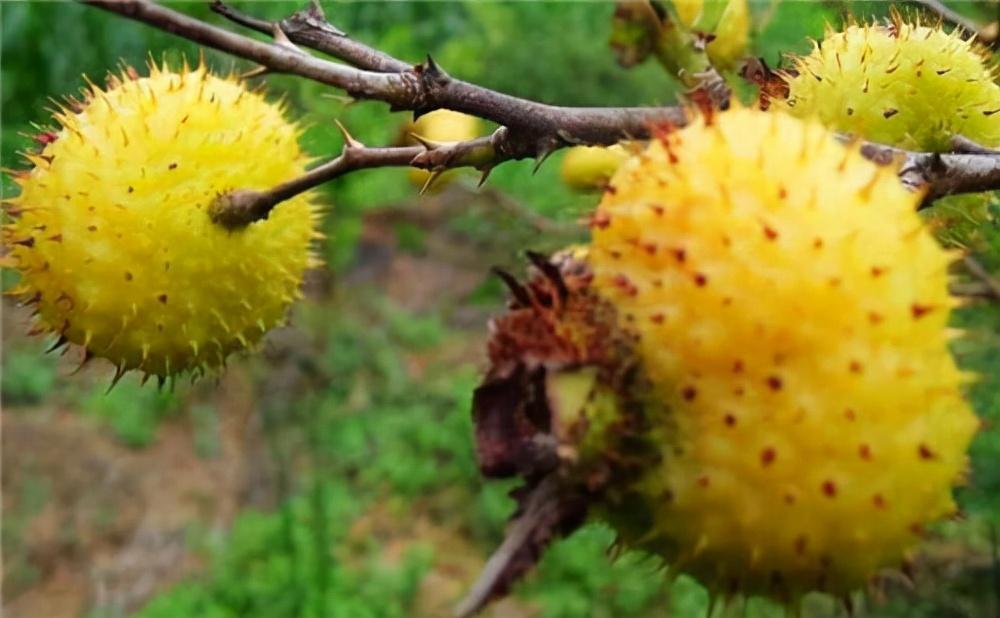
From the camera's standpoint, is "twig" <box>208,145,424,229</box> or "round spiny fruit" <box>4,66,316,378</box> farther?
"round spiny fruit" <box>4,66,316,378</box>

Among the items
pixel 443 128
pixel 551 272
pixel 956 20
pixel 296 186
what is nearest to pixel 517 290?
pixel 551 272

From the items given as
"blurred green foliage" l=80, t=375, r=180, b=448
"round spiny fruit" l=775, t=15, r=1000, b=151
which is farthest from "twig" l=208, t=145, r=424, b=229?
"blurred green foliage" l=80, t=375, r=180, b=448

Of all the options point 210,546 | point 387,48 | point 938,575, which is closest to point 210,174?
point 387,48

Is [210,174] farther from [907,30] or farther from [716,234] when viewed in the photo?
[907,30]

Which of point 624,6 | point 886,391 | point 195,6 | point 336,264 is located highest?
point 624,6

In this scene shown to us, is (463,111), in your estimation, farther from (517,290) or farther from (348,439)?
(348,439)

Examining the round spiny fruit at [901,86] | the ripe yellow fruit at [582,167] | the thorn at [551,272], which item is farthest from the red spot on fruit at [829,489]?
the ripe yellow fruit at [582,167]

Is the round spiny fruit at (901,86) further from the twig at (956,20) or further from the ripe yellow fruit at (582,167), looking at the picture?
the ripe yellow fruit at (582,167)

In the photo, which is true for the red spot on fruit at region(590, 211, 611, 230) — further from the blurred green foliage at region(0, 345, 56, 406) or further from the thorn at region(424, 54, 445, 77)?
the blurred green foliage at region(0, 345, 56, 406)
